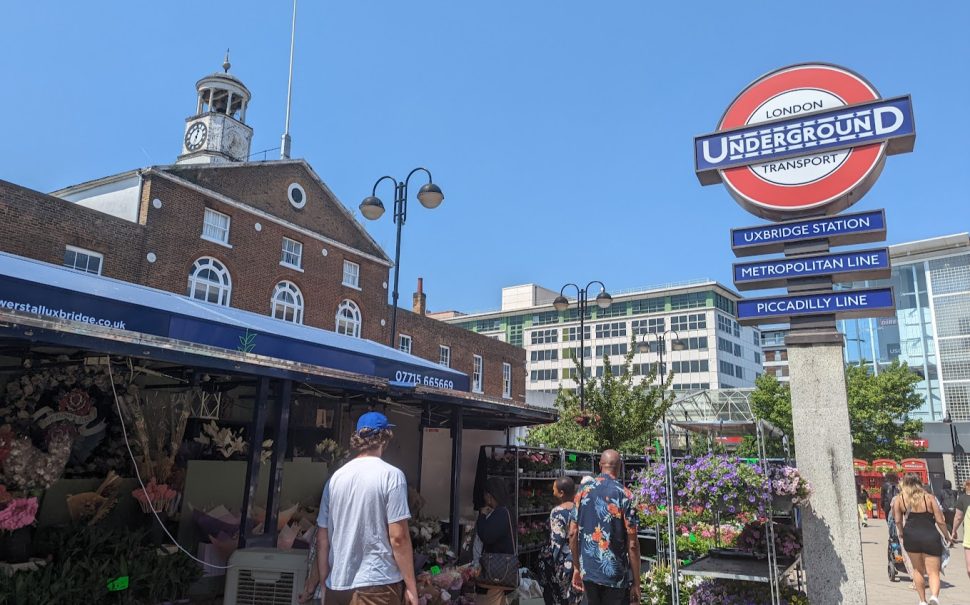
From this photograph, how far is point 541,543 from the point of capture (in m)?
11.0

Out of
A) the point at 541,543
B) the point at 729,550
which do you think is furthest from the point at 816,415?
the point at 541,543

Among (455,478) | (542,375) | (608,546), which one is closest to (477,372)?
(455,478)

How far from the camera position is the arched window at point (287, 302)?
25766mm

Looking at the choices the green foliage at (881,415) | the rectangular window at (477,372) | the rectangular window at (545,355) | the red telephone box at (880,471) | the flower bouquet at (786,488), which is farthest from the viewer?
the rectangular window at (545,355)

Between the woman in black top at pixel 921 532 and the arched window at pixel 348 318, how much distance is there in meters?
23.2

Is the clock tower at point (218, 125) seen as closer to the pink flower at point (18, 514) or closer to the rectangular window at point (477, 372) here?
the rectangular window at point (477, 372)

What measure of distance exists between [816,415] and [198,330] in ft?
21.1

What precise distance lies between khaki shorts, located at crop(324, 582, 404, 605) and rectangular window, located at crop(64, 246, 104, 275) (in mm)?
18426

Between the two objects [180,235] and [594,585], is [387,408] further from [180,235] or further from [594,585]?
[180,235]

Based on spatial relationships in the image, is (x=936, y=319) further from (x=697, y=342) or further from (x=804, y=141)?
(x=804, y=141)

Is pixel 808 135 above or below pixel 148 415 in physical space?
above

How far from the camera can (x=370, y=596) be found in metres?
3.83

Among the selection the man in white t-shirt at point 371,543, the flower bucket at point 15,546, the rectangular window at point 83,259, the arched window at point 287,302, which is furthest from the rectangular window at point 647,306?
the man in white t-shirt at point 371,543

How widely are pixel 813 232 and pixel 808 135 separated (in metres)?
1.20
